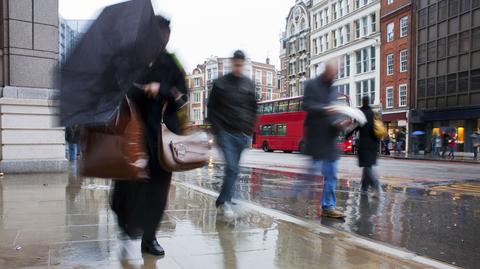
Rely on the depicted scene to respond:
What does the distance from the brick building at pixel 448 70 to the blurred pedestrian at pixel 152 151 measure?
1256 inches

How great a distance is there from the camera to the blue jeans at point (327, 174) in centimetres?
538

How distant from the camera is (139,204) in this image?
3559mm

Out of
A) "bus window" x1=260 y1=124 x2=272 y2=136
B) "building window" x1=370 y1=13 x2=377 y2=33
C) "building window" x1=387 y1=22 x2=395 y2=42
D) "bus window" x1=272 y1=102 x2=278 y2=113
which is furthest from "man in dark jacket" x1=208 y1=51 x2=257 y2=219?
"building window" x1=370 y1=13 x2=377 y2=33

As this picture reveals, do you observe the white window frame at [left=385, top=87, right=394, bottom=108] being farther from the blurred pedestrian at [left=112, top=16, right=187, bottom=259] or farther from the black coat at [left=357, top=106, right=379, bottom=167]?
the blurred pedestrian at [left=112, top=16, right=187, bottom=259]

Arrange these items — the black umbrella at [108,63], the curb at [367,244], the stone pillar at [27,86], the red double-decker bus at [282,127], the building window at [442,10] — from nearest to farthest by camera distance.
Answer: the black umbrella at [108,63] < the curb at [367,244] < the stone pillar at [27,86] < the red double-decker bus at [282,127] < the building window at [442,10]

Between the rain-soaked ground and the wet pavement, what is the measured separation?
74 centimetres

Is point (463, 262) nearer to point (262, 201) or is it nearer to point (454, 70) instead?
point (262, 201)

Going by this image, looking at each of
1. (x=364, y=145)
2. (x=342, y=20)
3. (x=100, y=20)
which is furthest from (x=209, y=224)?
(x=342, y=20)

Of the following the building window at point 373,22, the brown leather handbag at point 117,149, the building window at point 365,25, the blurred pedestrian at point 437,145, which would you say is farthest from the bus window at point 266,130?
the brown leather handbag at point 117,149

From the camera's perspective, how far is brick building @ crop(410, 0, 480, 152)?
31.9 m

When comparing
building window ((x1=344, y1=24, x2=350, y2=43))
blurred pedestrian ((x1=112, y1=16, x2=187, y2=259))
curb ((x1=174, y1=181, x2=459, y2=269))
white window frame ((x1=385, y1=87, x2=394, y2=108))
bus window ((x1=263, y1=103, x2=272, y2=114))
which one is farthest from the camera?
building window ((x1=344, y1=24, x2=350, y2=43))

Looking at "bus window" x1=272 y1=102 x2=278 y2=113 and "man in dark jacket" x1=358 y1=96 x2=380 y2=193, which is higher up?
"bus window" x1=272 y1=102 x2=278 y2=113

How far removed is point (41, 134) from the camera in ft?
37.2

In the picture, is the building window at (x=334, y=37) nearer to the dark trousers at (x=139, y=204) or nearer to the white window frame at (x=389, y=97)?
the white window frame at (x=389, y=97)
